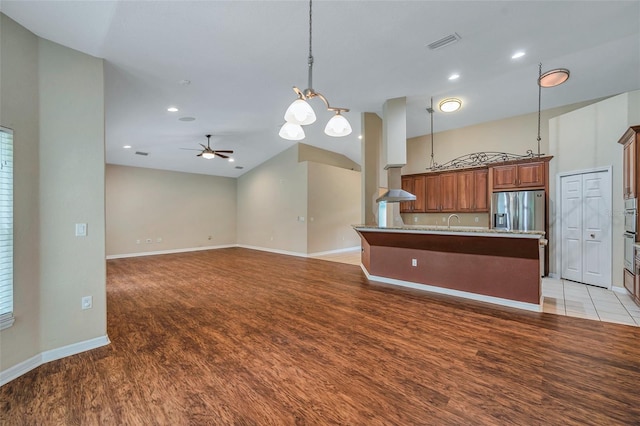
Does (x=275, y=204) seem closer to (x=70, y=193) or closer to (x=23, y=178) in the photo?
(x=70, y=193)

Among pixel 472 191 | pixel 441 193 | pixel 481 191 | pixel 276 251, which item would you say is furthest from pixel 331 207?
pixel 481 191

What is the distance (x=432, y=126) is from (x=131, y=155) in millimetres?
8140

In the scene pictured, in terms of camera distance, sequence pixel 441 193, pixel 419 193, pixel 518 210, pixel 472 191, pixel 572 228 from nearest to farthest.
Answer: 1. pixel 572 228
2. pixel 518 210
3. pixel 472 191
4. pixel 441 193
5. pixel 419 193

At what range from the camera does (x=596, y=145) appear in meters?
4.48

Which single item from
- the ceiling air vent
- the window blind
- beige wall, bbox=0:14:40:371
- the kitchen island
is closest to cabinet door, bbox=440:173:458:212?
the kitchen island

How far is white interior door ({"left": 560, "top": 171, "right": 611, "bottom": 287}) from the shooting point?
14.4ft

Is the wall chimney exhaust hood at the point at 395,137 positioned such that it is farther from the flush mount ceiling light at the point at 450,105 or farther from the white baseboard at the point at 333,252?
the white baseboard at the point at 333,252

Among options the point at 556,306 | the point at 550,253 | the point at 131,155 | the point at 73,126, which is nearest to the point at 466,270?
the point at 556,306

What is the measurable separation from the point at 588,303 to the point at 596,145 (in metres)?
2.73

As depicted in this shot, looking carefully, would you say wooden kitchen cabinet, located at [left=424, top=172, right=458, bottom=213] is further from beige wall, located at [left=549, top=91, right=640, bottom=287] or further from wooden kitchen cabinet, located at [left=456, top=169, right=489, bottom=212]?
beige wall, located at [left=549, top=91, right=640, bottom=287]

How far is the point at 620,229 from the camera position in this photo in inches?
167

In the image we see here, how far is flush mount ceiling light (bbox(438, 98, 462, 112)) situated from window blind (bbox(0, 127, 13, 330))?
592 cm

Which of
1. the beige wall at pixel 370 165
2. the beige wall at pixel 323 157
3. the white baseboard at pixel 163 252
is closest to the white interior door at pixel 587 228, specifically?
the beige wall at pixel 370 165

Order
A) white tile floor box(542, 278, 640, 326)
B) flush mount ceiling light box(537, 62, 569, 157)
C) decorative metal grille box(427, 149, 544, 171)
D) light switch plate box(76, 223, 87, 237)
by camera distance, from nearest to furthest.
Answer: light switch plate box(76, 223, 87, 237)
white tile floor box(542, 278, 640, 326)
flush mount ceiling light box(537, 62, 569, 157)
decorative metal grille box(427, 149, 544, 171)
